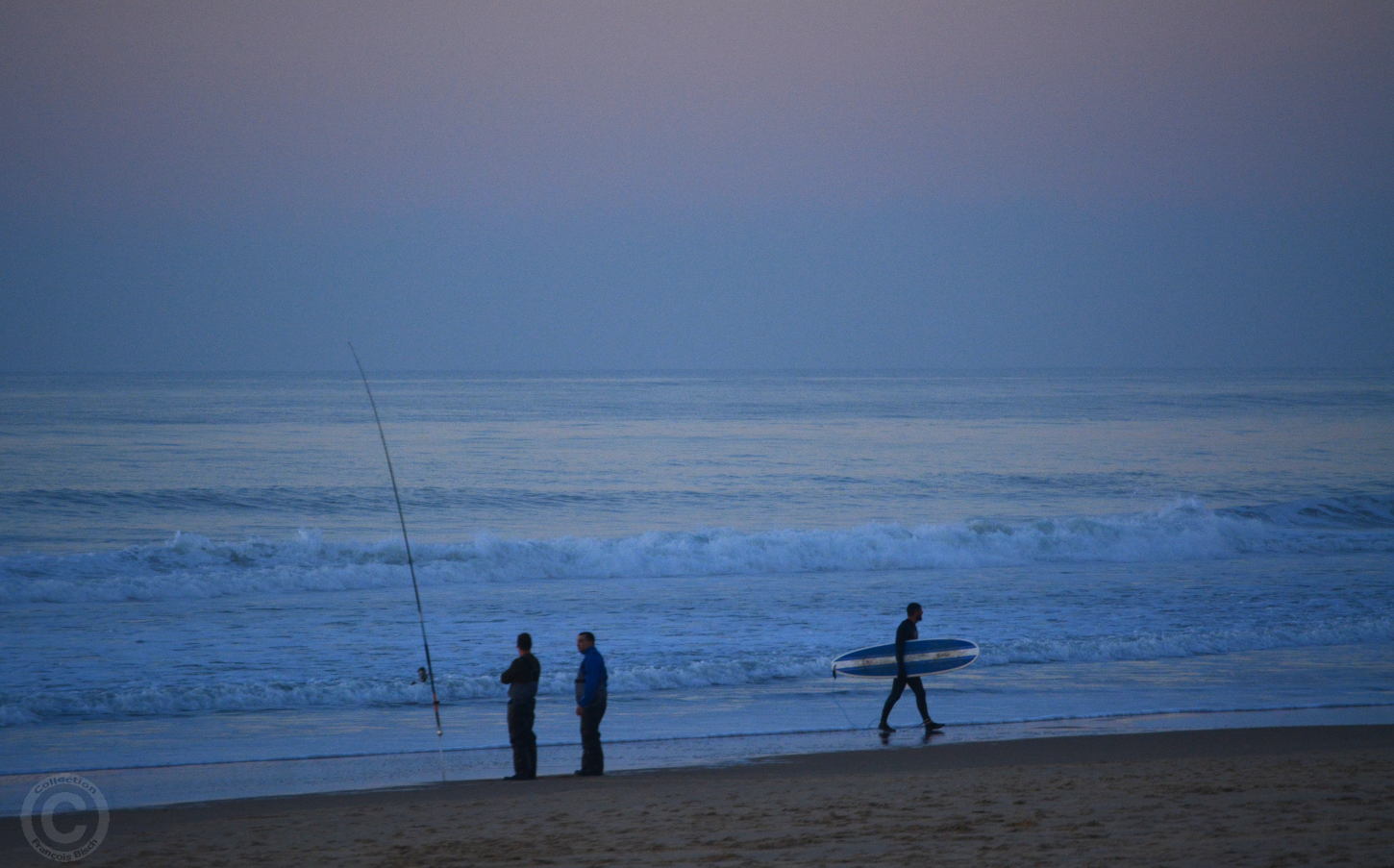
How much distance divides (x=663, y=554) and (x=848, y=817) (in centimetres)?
1724

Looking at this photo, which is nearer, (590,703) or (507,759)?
(590,703)

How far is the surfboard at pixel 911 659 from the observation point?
41.2 ft

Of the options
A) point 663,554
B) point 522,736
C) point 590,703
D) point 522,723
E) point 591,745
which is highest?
point 663,554

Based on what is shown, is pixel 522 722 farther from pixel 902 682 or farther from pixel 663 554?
pixel 663 554

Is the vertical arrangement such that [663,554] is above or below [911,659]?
above

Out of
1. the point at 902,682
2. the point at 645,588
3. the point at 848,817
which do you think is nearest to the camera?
the point at 848,817

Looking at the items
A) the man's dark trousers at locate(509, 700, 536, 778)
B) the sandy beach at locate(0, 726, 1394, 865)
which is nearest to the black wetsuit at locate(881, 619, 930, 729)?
the sandy beach at locate(0, 726, 1394, 865)

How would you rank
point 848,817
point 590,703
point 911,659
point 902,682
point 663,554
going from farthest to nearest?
point 663,554 < point 911,659 < point 902,682 < point 590,703 < point 848,817

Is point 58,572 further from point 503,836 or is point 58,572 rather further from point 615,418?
point 615,418

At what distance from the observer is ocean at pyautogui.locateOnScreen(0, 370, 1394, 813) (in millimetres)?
11891

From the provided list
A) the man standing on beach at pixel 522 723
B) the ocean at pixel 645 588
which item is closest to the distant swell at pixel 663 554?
the ocean at pixel 645 588

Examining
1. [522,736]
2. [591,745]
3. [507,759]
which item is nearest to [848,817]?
[591,745]

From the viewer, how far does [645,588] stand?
21.2m

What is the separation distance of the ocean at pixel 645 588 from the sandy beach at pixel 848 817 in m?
1.11
